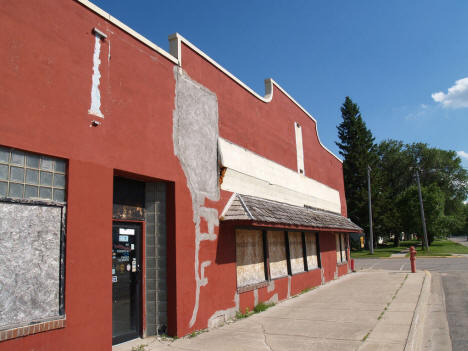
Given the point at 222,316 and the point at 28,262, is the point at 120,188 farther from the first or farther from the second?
the point at 222,316

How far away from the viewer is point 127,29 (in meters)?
7.20

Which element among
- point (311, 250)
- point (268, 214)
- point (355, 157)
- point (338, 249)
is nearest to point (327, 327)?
point (268, 214)

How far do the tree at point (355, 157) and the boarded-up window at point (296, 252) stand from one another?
118 ft

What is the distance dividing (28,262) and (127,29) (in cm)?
458

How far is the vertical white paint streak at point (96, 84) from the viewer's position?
6.24 metres

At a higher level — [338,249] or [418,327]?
[338,249]

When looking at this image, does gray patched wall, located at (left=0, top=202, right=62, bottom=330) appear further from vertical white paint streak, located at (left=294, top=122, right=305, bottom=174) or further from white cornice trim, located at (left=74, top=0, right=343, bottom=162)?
vertical white paint streak, located at (left=294, top=122, right=305, bottom=174)

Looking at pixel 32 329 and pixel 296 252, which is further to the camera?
pixel 296 252

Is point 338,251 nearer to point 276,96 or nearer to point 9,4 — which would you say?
point 276,96

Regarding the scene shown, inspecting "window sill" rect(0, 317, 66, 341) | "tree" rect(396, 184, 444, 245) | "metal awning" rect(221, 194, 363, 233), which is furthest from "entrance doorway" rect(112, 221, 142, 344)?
"tree" rect(396, 184, 444, 245)

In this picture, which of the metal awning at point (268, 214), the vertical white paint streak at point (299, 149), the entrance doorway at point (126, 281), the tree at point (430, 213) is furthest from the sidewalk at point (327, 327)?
the tree at point (430, 213)

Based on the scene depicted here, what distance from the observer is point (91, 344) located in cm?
564

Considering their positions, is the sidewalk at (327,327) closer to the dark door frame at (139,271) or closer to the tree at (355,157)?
the dark door frame at (139,271)

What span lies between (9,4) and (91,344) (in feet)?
16.5
